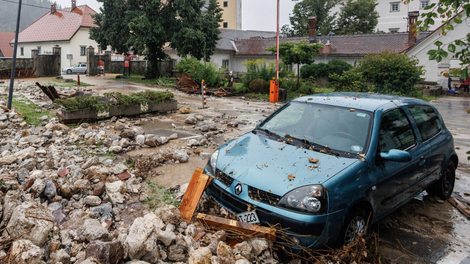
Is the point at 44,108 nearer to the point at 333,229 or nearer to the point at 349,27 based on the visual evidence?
the point at 333,229

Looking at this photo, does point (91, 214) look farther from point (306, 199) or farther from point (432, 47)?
point (432, 47)

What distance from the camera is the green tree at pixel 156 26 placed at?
1052 inches

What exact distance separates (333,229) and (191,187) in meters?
1.76

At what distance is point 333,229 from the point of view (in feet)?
12.4

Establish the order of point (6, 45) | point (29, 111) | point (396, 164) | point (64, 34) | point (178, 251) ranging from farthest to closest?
point (6, 45) → point (64, 34) → point (29, 111) → point (396, 164) → point (178, 251)

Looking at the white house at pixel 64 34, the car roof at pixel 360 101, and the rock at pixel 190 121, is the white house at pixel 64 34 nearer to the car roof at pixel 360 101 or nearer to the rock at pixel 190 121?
the rock at pixel 190 121

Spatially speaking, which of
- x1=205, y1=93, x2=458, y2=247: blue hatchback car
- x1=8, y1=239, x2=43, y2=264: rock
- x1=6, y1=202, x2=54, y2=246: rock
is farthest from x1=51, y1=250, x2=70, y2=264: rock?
x1=205, y1=93, x2=458, y2=247: blue hatchback car

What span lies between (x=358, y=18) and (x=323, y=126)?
49089 millimetres

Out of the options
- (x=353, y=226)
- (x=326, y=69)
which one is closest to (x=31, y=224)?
(x=353, y=226)

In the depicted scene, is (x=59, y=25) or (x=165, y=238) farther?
(x=59, y=25)

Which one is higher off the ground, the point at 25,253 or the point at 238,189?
the point at 238,189

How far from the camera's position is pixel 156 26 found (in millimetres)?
26953

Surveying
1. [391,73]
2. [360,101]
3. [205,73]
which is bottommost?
[360,101]

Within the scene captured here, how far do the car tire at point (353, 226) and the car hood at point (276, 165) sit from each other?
0.48 m
